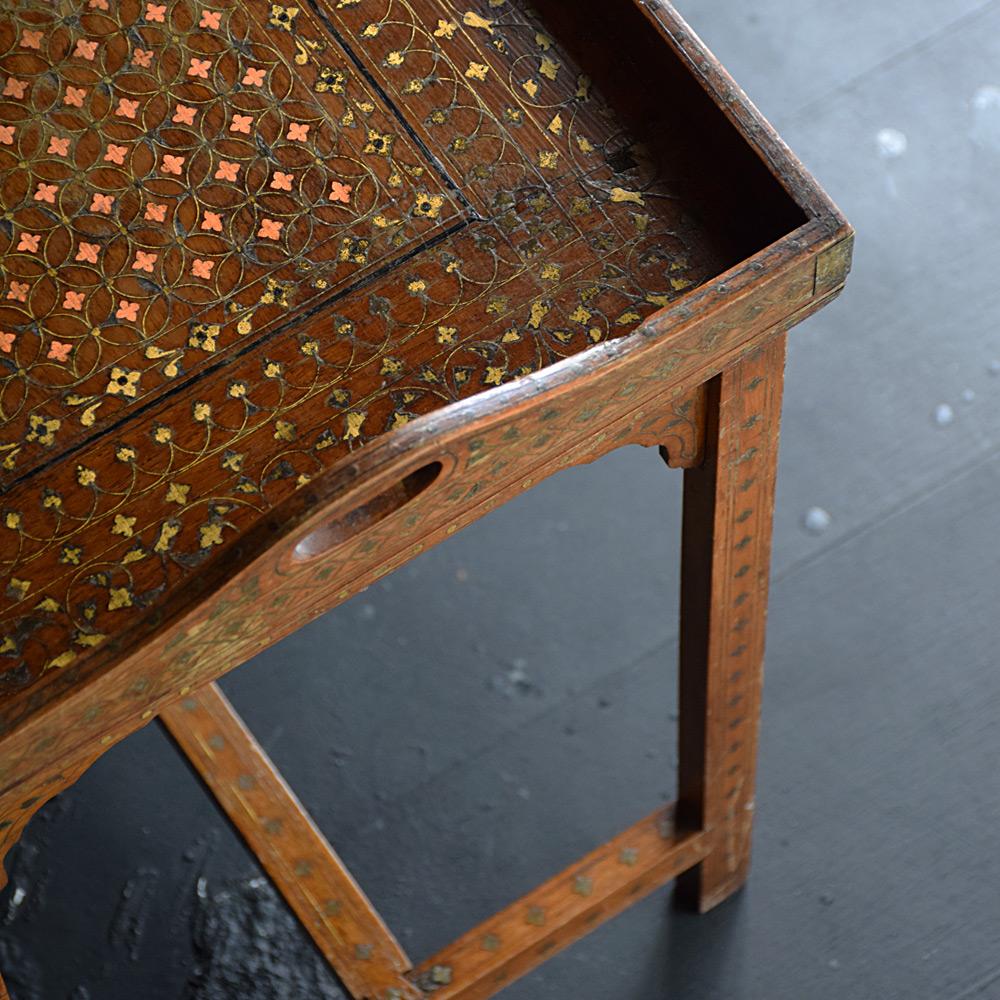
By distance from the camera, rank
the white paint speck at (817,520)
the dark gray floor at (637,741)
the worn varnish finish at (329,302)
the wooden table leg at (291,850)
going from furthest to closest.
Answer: the white paint speck at (817,520), the dark gray floor at (637,741), the wooden table leg at (291,850), the worn varnish finish at (329,302)

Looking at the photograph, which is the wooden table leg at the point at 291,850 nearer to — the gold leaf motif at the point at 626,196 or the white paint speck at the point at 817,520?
the gold leaf motif at the point at 626,196

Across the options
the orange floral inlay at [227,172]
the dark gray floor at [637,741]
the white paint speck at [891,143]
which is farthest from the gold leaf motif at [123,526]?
the white paint speck at [891,143]

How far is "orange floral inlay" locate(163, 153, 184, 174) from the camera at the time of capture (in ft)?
3.67

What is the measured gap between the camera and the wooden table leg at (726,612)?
1108mm

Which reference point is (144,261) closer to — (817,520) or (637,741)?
(637,741)

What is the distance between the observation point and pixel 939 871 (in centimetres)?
165

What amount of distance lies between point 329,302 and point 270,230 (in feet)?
0.25

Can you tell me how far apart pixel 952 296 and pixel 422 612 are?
2.59ft

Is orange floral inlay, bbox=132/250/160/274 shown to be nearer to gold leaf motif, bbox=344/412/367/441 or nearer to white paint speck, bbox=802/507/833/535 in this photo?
gold leaf motif, bbox=344/412/367/441

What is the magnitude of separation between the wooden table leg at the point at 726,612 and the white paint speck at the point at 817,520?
428 mm

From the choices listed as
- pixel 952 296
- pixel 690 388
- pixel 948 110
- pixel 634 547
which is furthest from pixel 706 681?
pixel 948 110

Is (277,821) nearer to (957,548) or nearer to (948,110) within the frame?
(957,548)

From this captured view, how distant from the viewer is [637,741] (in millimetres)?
1761

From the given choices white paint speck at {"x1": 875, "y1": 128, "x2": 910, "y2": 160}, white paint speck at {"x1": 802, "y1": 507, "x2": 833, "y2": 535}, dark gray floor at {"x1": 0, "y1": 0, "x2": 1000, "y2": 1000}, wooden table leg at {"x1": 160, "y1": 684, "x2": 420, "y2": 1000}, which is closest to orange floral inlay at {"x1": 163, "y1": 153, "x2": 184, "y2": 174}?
wooden table leg at {"x1": 160, "y1": 684, "x2": 420, "y2": 1000}
